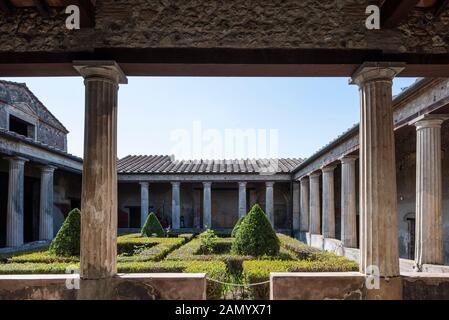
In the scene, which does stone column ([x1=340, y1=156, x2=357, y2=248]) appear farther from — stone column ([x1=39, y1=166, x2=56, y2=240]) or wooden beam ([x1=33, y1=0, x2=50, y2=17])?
stone column ([x1=39, y1=166, x2=56, y2=240])

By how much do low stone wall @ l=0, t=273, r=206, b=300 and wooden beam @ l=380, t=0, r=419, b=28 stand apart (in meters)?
3.19

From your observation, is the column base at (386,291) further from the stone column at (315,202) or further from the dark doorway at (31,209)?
the dark doorway at (31,209)

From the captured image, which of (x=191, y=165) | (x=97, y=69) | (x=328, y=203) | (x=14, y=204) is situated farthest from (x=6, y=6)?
(x=191, y=165)

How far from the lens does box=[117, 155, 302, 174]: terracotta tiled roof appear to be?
1888cm

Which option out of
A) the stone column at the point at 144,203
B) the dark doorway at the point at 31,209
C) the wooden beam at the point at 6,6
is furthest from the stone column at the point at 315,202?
the wooden beam at the point at 6,6

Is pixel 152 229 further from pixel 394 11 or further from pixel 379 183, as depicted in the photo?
pixel 394 11

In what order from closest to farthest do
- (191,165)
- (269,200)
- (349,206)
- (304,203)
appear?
(349,206)
(304,203)
(269,200)
(191,165)

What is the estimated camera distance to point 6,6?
13.0ft

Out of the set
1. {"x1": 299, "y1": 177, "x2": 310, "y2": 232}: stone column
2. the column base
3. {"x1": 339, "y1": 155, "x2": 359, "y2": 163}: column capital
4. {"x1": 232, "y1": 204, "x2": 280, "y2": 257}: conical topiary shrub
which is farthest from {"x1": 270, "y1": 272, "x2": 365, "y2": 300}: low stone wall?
{"x1": 299, "y1": 177, "x2": 310, "y2": 232}: stone column

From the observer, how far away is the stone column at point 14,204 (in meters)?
12.0

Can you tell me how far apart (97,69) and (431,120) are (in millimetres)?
6220

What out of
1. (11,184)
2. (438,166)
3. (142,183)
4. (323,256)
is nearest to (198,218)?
(142,183)

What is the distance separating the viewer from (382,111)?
13.2 ft

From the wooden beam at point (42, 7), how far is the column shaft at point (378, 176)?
3292 mm
